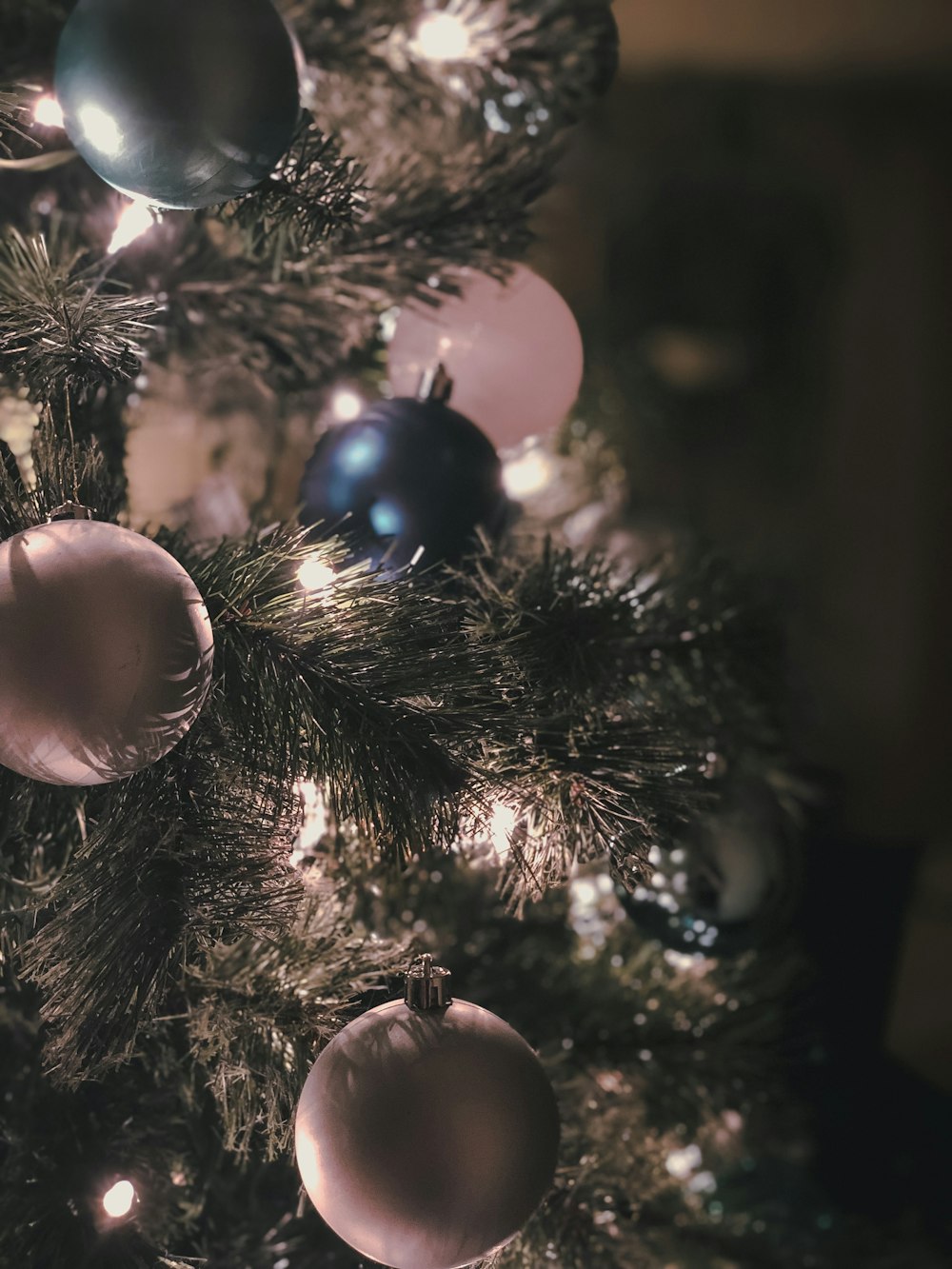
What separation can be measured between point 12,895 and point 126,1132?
11cm

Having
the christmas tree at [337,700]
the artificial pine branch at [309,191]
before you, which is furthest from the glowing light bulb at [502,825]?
the artificial pine branch at [309,191]

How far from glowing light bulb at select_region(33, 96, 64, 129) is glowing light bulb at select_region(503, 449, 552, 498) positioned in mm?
408

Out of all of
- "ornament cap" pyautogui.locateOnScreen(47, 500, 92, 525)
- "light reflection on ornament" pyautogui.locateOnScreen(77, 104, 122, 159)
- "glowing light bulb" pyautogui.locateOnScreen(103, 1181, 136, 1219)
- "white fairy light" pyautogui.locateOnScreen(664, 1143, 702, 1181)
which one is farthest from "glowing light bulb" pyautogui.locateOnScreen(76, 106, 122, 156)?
"white fairy light" pyautogui.locateOnScreen(664, 1143, 702, 1181)

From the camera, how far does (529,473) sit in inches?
31.8

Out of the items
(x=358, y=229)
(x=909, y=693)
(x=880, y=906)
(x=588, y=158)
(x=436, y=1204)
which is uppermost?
(x=358, y=229)

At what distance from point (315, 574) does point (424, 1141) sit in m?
0.19

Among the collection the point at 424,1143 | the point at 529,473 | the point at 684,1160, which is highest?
the point at 424,1143

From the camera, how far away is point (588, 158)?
1591 mm

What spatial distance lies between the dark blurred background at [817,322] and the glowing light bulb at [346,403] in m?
1.00

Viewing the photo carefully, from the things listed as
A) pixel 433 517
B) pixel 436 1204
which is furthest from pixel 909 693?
pixel 436 1204

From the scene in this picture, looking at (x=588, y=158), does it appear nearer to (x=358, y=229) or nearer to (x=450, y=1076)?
(x=358, y=229)

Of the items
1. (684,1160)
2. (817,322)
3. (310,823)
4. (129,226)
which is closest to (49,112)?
(129,226)

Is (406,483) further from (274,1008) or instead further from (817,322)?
(817,322)

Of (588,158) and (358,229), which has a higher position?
(358,229)
